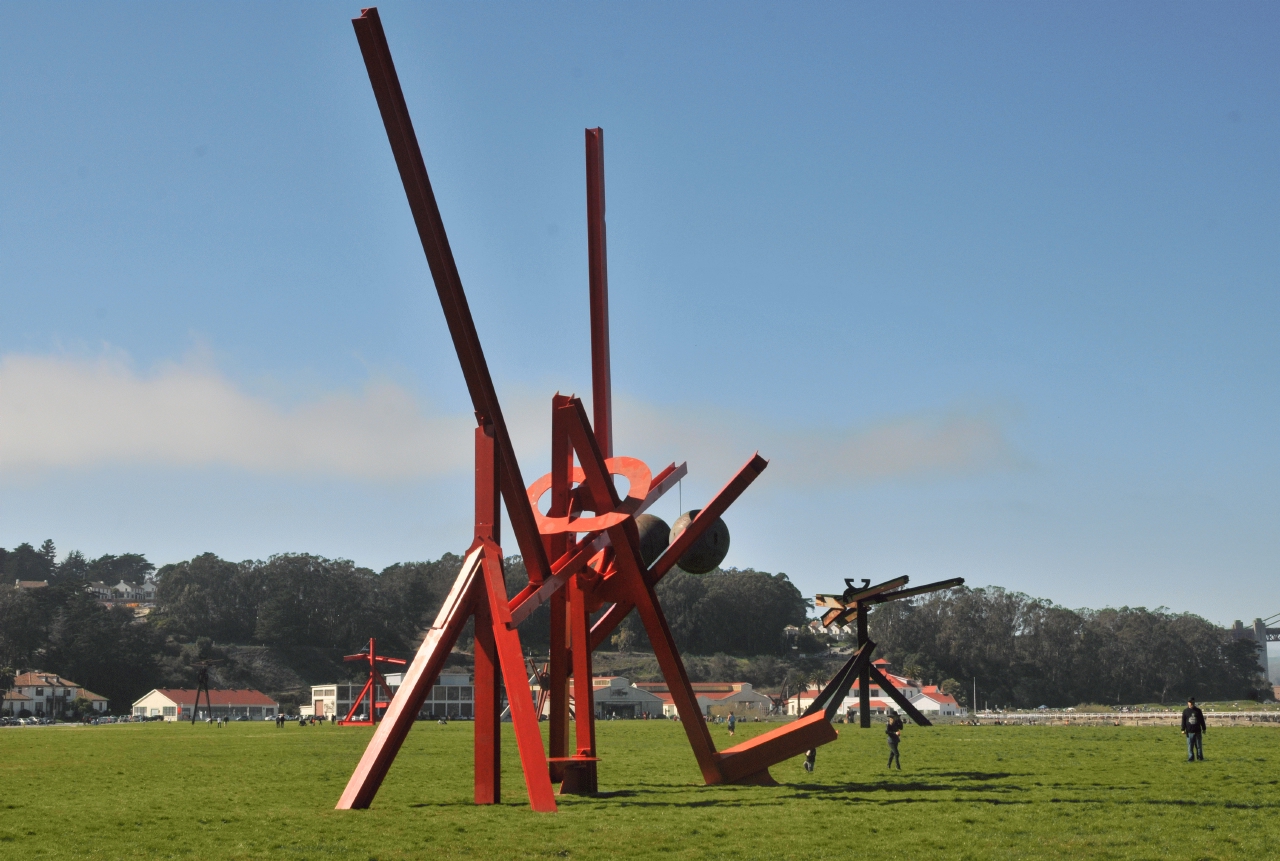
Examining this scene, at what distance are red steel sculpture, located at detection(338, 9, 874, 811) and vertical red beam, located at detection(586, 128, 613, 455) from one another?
2 cm

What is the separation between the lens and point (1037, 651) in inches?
5241

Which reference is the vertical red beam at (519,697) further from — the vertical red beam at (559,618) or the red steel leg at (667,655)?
the red steel leg at (667,655)

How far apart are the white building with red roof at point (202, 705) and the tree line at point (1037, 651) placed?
6534 centimetres

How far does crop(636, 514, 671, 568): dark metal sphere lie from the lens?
2147 centimetres

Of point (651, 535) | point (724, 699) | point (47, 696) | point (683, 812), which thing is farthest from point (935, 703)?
point (683, 812)

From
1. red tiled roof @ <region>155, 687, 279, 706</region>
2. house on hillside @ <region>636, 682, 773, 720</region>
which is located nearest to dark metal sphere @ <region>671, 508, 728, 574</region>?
house on hillside @ <region>636, 682, 773, 720</region>

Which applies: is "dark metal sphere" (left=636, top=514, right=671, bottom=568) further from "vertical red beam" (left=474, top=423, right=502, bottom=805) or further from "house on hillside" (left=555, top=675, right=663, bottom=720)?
"house on hillside" (left=555, top=675, right=663, bottom=720)

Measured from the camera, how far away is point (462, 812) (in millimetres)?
16375

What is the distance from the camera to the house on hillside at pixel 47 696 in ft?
359

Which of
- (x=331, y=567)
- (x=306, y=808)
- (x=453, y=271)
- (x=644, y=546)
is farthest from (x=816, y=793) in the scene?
(x=331, y=567)

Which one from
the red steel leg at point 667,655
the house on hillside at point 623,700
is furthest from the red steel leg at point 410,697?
the house on hillside at point 623,700

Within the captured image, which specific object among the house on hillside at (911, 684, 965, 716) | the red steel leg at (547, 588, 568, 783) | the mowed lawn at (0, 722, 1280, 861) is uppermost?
the red steel leg at (547, 588, 568, 783)

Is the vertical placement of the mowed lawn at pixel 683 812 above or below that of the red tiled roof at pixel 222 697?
above

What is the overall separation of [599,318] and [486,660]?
279 inches
